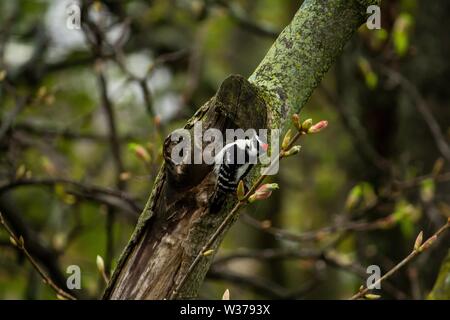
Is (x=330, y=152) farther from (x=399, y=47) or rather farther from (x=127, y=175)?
(x=127, y=175)

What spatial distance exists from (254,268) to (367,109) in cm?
385

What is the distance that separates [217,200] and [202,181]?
0.29ft

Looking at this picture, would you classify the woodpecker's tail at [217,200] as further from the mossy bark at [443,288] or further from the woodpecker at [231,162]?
the mossy bark at [443,288]

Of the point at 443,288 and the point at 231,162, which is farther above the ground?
the point at 231,162

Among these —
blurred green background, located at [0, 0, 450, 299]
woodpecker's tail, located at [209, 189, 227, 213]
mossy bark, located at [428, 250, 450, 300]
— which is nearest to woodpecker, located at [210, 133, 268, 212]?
woodpecker's tail, located at [209, 189, 227, 213]

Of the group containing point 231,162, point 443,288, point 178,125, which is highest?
point 178,125

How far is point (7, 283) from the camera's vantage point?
21.2 feet

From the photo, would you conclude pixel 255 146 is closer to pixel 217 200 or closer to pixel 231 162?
pixel 231 162

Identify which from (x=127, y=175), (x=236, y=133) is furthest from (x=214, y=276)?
(x=236, y=133)

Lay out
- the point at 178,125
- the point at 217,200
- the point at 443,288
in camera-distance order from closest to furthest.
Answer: the point at 217,200 → the point at 443,288 → the point at 178,125

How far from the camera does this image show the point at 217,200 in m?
2.10

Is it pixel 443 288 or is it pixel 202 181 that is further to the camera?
pixel 443 288

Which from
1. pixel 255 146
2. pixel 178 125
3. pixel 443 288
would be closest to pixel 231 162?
pixel 255 146

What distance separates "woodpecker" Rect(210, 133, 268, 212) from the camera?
2.09 m
